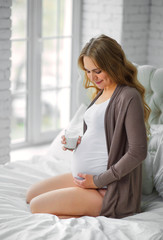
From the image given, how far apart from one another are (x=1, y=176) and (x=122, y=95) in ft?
3.09

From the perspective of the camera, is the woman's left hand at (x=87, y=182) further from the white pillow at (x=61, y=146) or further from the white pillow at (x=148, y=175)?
the white pillow at (x=61, y=146)

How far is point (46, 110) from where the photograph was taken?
15.9 ft

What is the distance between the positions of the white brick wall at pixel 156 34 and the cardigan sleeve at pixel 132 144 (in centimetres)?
283

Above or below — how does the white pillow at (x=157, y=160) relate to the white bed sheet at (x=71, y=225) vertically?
above

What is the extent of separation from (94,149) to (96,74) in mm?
390

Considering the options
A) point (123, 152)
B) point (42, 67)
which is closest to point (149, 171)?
point (123, 152)

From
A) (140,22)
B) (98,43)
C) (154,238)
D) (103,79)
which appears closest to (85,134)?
(103,79)

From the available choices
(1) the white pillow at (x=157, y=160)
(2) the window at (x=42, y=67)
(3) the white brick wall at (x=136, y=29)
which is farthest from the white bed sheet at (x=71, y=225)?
(3) the white brick wall at (x=136, y=29)

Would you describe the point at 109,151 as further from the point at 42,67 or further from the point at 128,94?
the point at 42,67

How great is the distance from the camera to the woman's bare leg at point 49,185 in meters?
2.30

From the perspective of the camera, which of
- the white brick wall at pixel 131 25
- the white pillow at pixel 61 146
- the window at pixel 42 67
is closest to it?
the white pillow at pixel 61 146

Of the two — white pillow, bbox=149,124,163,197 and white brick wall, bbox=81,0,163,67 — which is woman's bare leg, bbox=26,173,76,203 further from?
white brick wall, bbox=81,0,163,67

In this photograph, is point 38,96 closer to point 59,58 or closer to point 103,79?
point 59,58

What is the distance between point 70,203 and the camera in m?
2.07
